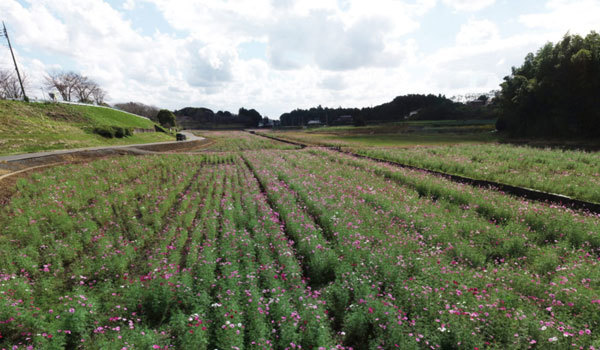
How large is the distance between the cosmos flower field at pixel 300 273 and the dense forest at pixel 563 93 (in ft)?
123

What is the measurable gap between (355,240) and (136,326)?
5379 millimetres

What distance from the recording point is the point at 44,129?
93.4ft

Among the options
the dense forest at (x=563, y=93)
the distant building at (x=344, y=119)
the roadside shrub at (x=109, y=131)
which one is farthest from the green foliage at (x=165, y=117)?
the distant building at (x=344, y=119)

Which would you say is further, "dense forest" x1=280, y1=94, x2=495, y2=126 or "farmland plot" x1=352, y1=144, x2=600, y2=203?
"dense forest" x1=280, y1=94, x2=495, y2=126

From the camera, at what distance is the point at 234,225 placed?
8.92 meters

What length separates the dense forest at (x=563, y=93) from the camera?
33.1 m

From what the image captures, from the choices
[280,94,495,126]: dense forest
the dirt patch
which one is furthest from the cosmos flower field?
[280,94,495,126]: dense forest

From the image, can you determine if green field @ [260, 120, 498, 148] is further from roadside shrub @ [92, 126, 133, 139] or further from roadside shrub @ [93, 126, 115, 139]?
roadside shrub @ [93, 126, 115, 139]

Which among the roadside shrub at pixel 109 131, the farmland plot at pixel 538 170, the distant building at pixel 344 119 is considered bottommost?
the farmland plot at pixel 538 170

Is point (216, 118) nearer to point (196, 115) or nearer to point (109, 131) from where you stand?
point (196, 115)

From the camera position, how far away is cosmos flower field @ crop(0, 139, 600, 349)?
4355 millimetres

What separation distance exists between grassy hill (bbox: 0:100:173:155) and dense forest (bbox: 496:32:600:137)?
2325 inches

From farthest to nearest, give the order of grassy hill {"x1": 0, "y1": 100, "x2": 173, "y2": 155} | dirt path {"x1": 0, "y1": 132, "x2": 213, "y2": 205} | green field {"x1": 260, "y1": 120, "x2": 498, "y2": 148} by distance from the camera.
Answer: green field {"x1": 260, "y1": 120, "x2": 498, "y2": 148}, grassy hill {"x1": 0, "y1": 100, "x2": 173, "y2": 155}, dirt path {"x1": 0, "y1": 132, "x2": 213, "y2": 205}

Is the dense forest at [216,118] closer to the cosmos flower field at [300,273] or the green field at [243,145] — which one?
the green field at [243,145]
